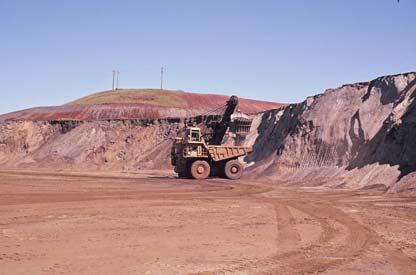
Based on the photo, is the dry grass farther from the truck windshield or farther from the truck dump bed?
the truck windshield

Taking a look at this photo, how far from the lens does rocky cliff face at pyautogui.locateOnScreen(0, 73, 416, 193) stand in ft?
103

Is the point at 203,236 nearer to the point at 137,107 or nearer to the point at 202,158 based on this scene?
the point at 202,158

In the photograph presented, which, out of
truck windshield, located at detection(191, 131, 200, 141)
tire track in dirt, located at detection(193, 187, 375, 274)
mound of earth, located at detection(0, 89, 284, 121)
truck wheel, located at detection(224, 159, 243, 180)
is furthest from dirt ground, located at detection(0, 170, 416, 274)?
mound of earth, located at detection(0, 89, 284, 121)

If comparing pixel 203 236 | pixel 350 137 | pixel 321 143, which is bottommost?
pixel 203 236

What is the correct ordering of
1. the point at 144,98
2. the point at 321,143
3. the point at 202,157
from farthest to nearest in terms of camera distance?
the point at 144,98 → the point at 321,143 → the point at 202,157

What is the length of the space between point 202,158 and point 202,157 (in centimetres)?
26

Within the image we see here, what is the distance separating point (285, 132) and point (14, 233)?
1372 inches

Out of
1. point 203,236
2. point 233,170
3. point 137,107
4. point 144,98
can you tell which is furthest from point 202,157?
point 144,98

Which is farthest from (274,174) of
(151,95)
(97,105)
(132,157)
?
(151,95)

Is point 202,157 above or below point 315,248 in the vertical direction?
above

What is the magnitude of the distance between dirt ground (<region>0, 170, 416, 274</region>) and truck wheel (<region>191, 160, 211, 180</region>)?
16277 mm

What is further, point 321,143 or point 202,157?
point 321,143

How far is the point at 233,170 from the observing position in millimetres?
40094

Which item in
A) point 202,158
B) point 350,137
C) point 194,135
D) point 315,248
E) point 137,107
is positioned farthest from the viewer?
point 137,107
